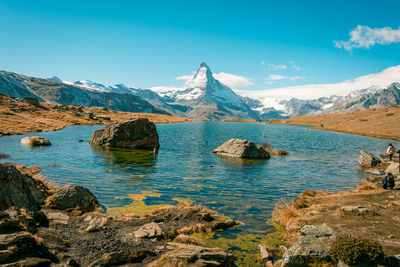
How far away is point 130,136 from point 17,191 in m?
41.9

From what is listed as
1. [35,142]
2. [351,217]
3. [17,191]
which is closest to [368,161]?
[351,217]

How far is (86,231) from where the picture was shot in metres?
15.0

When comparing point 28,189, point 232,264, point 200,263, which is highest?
point 28,189

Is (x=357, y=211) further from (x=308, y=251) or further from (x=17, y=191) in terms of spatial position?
(x=17, y=191)

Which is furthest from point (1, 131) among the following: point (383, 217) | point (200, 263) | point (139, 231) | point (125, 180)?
point (383, 217)

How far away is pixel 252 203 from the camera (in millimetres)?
23094

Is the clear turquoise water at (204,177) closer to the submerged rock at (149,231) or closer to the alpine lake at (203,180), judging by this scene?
Answer: the alpine lake at (203,180)

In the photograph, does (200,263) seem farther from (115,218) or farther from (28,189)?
(28,189)

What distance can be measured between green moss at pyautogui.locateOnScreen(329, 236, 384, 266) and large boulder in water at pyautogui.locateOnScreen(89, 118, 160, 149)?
5050cm

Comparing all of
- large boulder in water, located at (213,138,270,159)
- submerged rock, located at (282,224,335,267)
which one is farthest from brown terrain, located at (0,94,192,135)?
submerged rock, located at (282,224,335,267)

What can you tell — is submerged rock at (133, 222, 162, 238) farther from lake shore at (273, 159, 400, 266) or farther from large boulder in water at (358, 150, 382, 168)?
large boulder in water at (358, 150, 382, 168)

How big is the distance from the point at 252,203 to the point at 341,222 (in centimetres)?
783

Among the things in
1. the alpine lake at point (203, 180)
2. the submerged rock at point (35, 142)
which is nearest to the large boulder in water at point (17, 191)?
the alpine lake at point (203, 180)

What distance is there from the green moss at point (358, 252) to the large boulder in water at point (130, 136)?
5050cm
